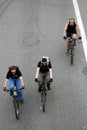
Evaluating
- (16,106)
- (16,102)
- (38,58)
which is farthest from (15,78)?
(38,58)

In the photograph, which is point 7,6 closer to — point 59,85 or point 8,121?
point 59,85

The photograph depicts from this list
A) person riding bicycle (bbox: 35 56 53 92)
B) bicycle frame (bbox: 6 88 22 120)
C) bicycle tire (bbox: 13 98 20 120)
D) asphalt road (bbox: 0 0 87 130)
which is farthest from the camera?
person riding bicycle (bbox: 35 56 53 92)

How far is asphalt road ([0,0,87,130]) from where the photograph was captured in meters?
13.9

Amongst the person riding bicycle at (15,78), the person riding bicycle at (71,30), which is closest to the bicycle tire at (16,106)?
the person riding bicycle at (15,78)

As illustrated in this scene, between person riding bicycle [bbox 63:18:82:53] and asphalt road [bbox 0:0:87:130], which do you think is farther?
person riding bicycle [bbox 63:18:82:53]

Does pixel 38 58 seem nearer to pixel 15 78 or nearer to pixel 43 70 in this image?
pixel 43 70

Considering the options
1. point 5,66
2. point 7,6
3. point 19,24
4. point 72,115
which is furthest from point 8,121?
point 7,6

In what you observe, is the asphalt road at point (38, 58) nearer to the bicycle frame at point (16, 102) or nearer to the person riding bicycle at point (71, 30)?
the bicycle frame at point (16, 102)

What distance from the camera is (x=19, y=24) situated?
20688mm

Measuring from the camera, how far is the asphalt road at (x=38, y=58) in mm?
13922

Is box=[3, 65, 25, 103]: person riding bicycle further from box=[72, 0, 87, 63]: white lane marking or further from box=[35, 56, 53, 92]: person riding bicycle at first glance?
box=[72, 0, 87, 63]: white lane marking

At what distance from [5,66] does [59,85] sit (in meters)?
2.82

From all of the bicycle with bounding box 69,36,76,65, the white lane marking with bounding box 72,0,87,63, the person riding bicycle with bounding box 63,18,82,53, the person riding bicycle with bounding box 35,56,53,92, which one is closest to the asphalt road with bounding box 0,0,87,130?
the white lane marking with bounding box 72,0,87,63

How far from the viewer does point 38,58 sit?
57.5 ft
